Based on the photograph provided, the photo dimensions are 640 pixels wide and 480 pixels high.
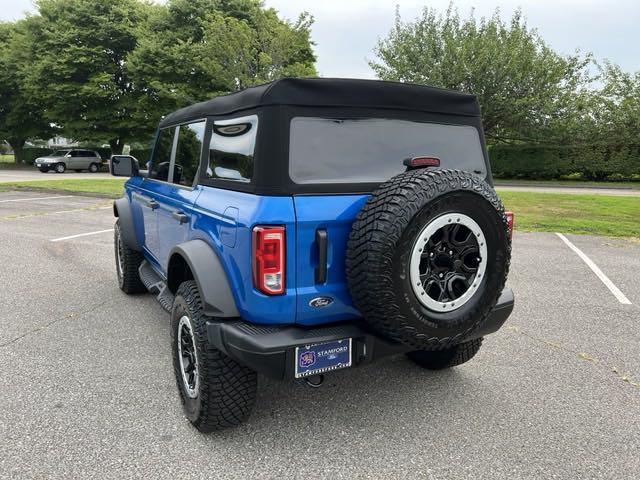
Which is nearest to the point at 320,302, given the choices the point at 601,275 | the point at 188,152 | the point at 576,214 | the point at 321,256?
the point at 321,256

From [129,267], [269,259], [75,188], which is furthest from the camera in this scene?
[75,188]

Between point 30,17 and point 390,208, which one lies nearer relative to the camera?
point 390,208

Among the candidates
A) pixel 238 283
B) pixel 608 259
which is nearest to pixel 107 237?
pixel 238 283

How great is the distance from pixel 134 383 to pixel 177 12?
3184cm

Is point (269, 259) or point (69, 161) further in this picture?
point (69, 161)

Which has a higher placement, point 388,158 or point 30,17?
point 30,17

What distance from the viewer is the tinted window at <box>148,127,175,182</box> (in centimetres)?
385

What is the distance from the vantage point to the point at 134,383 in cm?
314

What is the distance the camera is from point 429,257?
2316 millimetres

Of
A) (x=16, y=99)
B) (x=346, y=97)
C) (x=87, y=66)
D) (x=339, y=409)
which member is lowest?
(x=339, y=409)

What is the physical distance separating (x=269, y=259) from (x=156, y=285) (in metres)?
2.05

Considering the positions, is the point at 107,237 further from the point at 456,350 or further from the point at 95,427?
the point at 456,350

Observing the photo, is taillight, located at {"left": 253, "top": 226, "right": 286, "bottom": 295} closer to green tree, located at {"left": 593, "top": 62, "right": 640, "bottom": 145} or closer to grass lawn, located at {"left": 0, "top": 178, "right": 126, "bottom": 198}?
grass lawn, located at {"left": 0, "top": 178, "right": 126, "bottom": 198}

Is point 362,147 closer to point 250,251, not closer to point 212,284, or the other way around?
point 250,251
